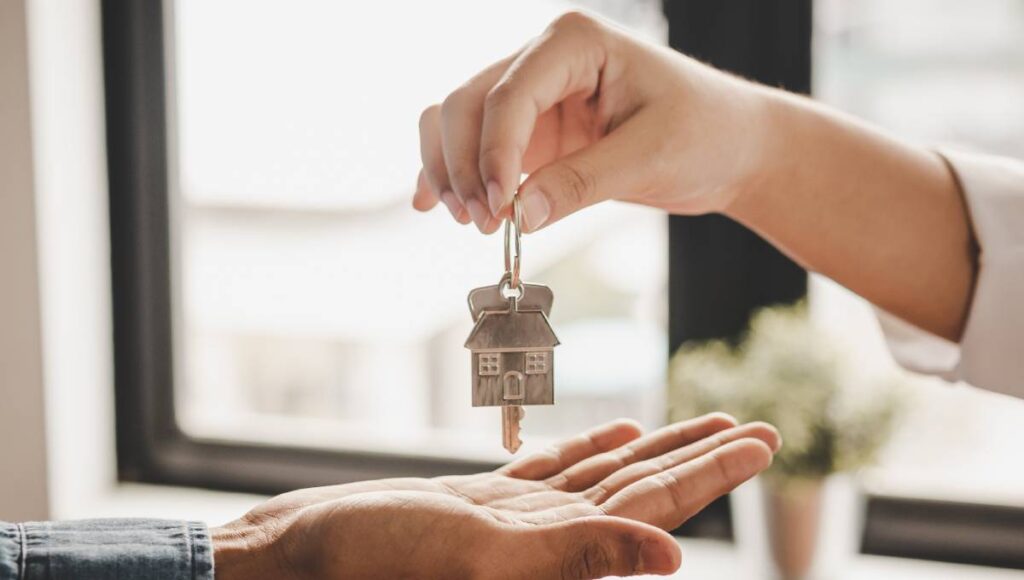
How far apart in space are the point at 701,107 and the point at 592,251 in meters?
0.73

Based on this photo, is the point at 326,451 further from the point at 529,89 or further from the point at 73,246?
the point at 529,89

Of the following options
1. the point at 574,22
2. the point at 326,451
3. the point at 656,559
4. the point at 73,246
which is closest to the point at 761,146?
the point at 574,22

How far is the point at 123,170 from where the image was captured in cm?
192

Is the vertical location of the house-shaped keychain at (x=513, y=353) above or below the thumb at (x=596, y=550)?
above

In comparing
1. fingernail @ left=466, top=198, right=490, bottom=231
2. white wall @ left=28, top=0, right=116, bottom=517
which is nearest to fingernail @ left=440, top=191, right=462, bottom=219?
fingernail @ left=466, top=198, right=490, bottom=231

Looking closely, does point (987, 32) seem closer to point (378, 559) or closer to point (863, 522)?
point (863, 522)

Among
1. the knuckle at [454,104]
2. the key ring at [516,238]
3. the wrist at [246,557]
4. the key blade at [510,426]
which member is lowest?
the wrist at [246,557]

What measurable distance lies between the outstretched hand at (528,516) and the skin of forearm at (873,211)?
24cm

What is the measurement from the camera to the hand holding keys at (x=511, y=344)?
36.3 inches

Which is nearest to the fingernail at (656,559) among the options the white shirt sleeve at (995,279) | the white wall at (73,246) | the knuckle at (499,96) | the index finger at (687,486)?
the index finger at (687,486)

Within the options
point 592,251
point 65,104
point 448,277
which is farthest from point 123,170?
point 592,251

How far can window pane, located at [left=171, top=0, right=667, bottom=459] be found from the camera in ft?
5.78

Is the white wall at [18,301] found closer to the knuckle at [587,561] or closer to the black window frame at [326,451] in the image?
the black window frame at [326,451]

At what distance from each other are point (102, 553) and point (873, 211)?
858mm
